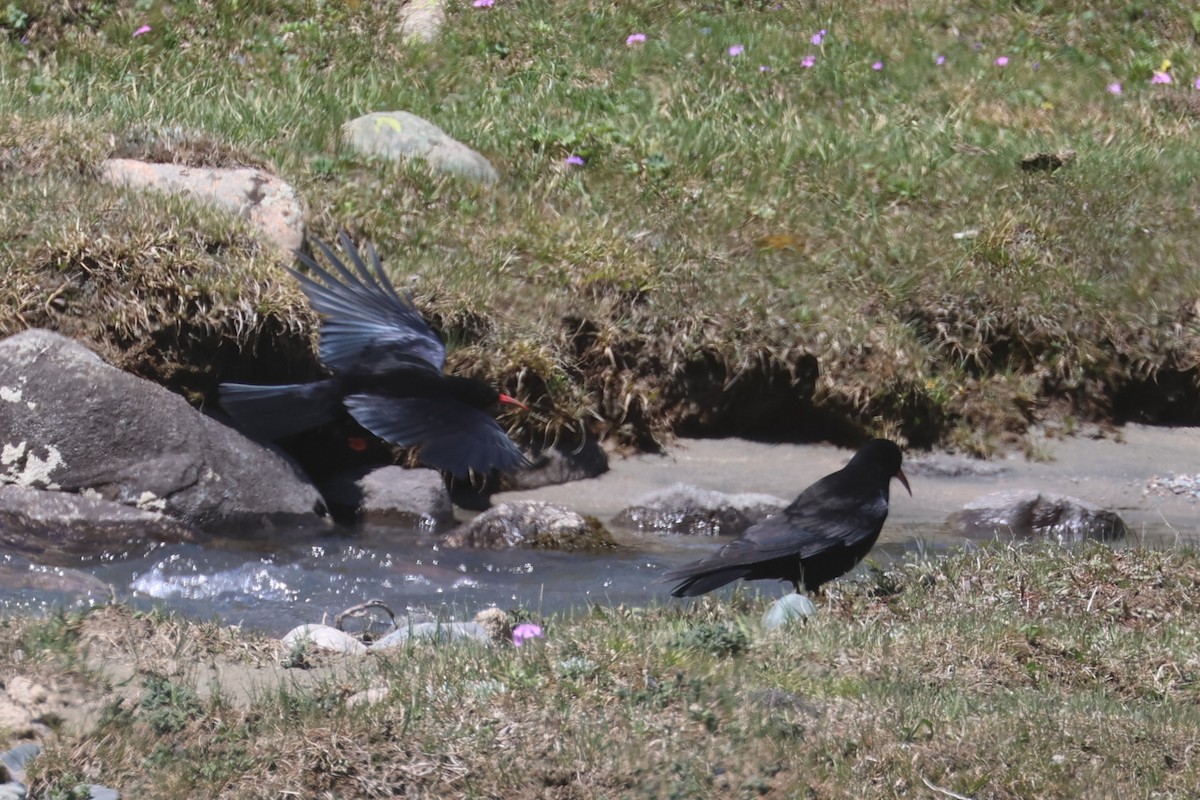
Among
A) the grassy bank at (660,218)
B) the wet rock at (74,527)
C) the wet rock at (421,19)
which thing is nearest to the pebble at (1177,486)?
the grassy bank at (660,218)

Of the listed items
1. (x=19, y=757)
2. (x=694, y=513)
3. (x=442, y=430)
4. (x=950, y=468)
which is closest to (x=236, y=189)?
(x=442, y=430)

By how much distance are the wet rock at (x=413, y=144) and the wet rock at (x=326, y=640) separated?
17.0 feet

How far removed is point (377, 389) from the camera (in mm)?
6922

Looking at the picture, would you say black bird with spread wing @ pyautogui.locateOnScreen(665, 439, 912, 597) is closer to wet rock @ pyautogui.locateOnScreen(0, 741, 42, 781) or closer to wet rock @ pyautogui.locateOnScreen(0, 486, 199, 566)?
wet rock @ pyautogui.locateOnScreen(0, 741, 42, 781)

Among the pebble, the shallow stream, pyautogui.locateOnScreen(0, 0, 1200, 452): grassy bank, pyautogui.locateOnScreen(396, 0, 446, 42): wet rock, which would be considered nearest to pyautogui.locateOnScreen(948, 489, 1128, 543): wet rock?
the shallow stream

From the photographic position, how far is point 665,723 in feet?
11.8

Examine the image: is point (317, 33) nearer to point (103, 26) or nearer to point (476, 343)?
point (103, 26)

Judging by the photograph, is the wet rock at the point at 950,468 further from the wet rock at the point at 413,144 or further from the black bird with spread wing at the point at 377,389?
the wet rock at the point at 413,144

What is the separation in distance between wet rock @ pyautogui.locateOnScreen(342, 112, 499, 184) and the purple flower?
5.44 metres

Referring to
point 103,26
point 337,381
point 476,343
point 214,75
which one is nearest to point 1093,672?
point 337,381

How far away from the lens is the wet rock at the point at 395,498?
764 cm

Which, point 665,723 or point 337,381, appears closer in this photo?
point 665,723

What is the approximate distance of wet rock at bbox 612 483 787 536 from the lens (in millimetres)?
7707

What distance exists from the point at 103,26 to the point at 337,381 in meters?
5.84
